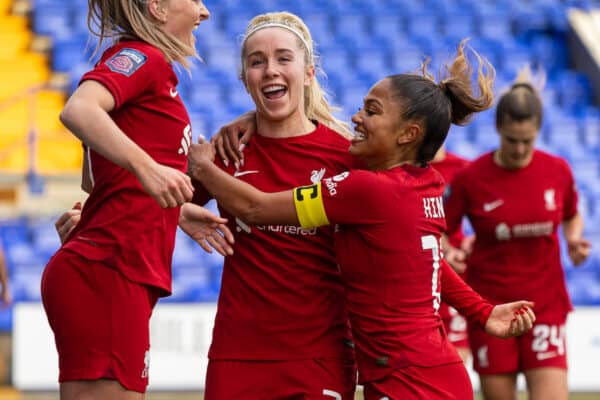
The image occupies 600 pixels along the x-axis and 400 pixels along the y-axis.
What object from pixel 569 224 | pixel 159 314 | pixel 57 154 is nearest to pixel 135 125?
pixel 569 224

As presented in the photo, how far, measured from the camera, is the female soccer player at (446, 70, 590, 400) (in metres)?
5.67

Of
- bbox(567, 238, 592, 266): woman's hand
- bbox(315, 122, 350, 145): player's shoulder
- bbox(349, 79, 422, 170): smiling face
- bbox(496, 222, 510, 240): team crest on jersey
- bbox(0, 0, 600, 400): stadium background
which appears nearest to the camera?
bbox(349, 79, 422, 170): smiling face

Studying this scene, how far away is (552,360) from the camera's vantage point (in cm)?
561

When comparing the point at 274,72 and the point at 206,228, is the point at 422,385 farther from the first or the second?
the point at 274,72

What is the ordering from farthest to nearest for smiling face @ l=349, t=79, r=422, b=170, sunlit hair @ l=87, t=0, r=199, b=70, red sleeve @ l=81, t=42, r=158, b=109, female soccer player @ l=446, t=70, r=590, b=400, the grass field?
1. the grass field
2. female soccer player @ l=446, t=70, r=590, b=400
3. smiling face @ l=349, t=79, r=422, b=170
4. sunlit hair @ l=87, t=0, r=199, b=70
5. red sleeve @ l=81, t=42, r=158, b=109

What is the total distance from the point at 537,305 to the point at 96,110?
130 inches

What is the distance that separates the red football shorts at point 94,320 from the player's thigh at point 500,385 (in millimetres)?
2847

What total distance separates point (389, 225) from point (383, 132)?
0.31 metres

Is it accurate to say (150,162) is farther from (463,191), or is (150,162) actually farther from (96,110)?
(463,191)

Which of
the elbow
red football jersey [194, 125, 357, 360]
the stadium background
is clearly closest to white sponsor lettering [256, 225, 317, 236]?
red football jersey [194, 125, 357, 360]

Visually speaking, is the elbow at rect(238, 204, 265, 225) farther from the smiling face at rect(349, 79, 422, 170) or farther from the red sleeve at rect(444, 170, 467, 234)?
the red sleeve at rect(444, 170, 467, 234)

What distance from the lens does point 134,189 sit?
132 inches

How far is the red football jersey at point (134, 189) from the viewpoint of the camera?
332cm

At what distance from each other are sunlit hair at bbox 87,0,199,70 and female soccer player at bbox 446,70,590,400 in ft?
8.76
